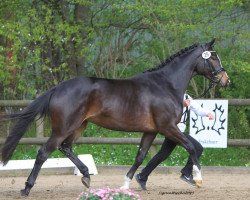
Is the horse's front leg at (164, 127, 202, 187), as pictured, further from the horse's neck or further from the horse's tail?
the horse's tail

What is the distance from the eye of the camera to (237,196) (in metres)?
10.3

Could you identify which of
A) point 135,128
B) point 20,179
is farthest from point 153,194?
point 20,179

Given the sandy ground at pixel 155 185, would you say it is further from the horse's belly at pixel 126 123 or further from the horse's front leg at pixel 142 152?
the horse's belly at pixel 126 123

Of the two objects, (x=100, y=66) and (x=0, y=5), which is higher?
(x=0, y=5)

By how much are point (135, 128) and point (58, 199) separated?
59.2 inches

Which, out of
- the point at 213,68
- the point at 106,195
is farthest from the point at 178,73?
the point at 106,195

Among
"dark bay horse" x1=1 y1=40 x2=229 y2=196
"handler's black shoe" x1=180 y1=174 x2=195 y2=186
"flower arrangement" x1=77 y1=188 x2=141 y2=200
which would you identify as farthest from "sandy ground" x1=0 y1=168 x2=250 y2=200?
"flower arrangement" x1=77 y1=188 x2=141 y2=200

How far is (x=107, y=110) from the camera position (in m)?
10.7

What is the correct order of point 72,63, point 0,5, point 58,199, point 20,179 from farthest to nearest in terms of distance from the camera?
point 72,63 < point 0,5 < point 20,179 < point 58,199

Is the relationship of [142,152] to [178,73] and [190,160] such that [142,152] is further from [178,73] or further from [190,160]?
[178,73]

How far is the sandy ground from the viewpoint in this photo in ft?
34.1

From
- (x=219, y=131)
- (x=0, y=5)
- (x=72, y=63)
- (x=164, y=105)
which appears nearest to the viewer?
(x=164, y=105)

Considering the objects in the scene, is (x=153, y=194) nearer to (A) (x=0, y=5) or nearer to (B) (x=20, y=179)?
(B) (x=20, y=179)

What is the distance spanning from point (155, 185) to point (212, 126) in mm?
2631
